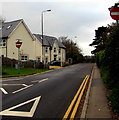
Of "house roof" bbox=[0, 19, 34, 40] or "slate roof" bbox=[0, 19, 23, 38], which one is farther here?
"slate roof" bbox=[0, 19, 23, 38]

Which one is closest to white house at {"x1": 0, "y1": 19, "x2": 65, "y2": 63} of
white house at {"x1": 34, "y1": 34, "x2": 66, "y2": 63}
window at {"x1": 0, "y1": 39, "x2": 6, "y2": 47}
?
window at {"x1": 0, "y1": 39, "x2": 6, "y2": 47}

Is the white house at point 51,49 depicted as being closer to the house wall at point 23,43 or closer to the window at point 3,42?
the house wall at point 23,43

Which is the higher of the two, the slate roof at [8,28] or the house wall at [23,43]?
the slate roof at [8,28]

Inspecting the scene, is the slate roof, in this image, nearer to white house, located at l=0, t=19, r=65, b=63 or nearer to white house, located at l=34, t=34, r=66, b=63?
white house, located at l=0, t=19, r=65, b=63

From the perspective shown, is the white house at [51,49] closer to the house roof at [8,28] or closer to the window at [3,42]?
the house roof at [8,28]

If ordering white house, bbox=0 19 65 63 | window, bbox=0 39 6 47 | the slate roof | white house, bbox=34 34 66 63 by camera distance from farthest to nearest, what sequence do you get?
white house, bbox=34 34 66 63 → the slate roof → window, bbox=0 39 6 47 → white house, bbox=0 19 65 63

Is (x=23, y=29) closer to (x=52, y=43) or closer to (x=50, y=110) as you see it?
(x=52, y=43)

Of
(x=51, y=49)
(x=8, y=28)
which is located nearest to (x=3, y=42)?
(x=8, y=28)

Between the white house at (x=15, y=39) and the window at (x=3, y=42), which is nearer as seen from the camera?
the white house at (x=15, y=39)

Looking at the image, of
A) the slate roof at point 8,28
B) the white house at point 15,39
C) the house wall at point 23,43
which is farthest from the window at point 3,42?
the house wall at point 23,43

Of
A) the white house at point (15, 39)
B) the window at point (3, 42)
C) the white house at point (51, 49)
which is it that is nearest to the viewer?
the white house at point (15, 39)

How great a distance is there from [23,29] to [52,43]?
19.5m

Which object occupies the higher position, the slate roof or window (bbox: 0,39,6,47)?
the slate roof

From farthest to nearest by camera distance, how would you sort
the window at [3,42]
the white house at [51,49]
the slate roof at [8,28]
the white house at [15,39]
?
the white house at [51,49] < the slate roof at [8,28] < the window at [3,42] < the white house at [15,39]
